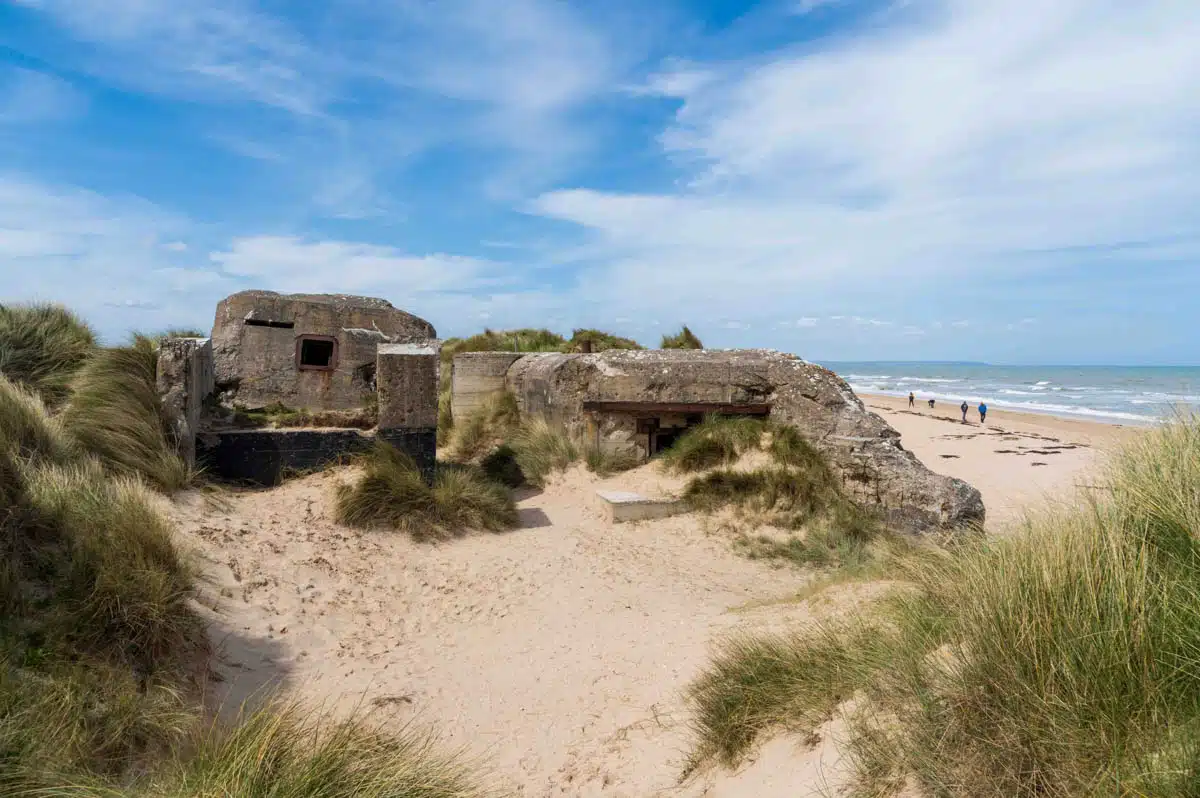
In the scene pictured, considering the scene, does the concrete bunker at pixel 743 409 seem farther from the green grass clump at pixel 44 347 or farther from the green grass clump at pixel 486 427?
the green grass clump at pixel 44 347

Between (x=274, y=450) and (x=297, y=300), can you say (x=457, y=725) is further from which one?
(x=297, y=300)

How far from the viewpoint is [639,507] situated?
793 centimetres

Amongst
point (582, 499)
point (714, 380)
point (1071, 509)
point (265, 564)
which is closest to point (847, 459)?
point (714, 380)

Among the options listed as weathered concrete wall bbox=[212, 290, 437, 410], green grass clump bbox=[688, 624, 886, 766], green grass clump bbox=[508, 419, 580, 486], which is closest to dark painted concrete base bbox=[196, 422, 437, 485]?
weathered concrete wall bbox=[212, 290, 437, 410]

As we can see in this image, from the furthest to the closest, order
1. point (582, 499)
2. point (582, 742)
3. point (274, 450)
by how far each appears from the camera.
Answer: point (582, 499) → point (274, 450) → point (582, 742)

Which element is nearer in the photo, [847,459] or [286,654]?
[286,654]

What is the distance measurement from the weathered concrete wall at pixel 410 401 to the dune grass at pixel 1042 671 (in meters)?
4.82

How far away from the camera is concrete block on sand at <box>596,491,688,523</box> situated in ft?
25.8

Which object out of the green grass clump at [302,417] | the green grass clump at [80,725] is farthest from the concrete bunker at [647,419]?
the green grass clump at [80,725]

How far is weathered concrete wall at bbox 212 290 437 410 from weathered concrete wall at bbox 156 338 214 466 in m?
1.43

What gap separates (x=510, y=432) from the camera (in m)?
10.2

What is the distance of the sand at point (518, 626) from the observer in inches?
140

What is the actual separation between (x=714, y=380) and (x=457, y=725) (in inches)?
221

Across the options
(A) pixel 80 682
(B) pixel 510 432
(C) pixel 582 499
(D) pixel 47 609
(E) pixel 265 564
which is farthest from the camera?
(B) pixel 510 432
